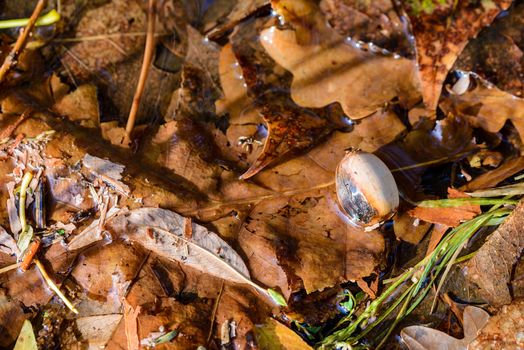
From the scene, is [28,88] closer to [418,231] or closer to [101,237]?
[101,237]

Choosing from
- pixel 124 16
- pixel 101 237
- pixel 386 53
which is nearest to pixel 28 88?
pixel 124 16

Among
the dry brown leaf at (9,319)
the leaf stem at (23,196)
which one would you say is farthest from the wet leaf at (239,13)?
the dry brown leaf at (9,319)

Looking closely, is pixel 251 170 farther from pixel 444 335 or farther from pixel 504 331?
pixel 504 331

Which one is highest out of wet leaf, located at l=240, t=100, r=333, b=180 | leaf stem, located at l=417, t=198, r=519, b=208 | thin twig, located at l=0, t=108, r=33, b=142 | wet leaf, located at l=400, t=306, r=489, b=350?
thin twig, located at l=0, t=108, r=33, b=142

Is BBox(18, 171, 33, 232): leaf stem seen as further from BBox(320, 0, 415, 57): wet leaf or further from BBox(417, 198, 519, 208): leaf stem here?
BBox(417, 198, 519, 208): leaf stem

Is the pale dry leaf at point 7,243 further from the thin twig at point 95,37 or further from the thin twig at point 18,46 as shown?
the thin twig at point 95,37

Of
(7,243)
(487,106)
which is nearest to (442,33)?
(487,106)


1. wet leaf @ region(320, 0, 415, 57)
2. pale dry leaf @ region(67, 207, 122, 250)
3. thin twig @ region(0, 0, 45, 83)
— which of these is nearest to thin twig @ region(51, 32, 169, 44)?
thin twig @ region(0, 0, 45, 83)
